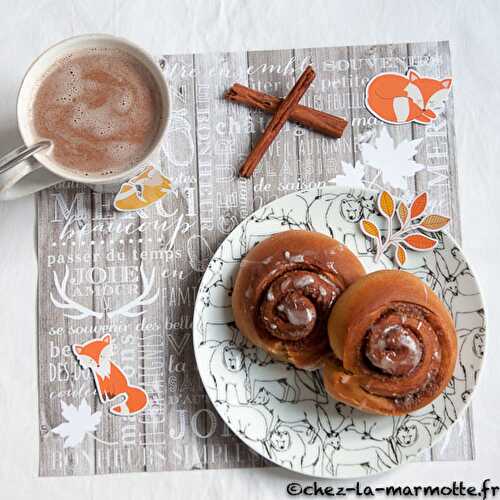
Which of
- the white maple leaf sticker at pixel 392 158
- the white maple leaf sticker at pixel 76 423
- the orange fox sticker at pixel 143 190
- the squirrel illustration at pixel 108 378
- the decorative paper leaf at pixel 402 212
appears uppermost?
the white maple leaf sticker at pixel 392 158

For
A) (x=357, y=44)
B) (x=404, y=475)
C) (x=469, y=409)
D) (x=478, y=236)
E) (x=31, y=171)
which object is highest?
(x=357, y=44)

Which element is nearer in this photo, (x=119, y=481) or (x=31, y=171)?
(x=31, y=171)

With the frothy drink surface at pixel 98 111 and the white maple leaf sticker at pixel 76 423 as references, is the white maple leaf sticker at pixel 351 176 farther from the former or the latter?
the white maple leaf sticker at pixel 76 423

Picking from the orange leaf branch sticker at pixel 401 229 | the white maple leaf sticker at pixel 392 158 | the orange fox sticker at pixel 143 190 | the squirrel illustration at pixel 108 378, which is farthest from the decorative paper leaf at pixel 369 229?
the squirrel illustration at pixel 108 378

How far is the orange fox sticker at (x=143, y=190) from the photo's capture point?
3.86 feet

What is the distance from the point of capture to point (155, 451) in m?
1.16

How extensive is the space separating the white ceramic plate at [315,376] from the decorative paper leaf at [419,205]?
0.20 feet

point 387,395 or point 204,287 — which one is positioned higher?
point 204,287

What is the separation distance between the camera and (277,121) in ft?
3.81

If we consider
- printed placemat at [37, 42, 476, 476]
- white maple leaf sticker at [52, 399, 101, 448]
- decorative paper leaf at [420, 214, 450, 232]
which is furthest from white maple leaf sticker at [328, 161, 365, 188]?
white maple leaf sticker at [52, 399, 101, 448]

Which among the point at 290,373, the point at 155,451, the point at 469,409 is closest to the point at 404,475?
the point at 469,409

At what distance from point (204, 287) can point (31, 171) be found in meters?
0.33

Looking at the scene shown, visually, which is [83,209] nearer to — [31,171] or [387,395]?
[31,171]

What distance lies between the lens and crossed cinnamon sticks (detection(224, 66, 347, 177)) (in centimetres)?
116
